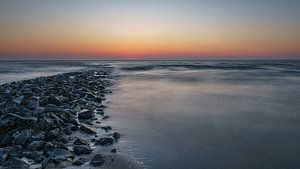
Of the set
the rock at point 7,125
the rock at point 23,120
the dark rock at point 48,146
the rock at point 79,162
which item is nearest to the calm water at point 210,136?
the rock at point 79,162

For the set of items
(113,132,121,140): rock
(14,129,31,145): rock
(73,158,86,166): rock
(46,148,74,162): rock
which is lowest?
(113,132,121,140): rock

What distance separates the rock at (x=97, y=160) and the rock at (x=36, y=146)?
1.12 metres

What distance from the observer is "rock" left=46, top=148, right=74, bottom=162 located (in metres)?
4.90

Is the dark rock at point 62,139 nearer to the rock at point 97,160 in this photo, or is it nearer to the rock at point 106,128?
the rock at point 97,160

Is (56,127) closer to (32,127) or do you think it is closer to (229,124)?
(32,127)

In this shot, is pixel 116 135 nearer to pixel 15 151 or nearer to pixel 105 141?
pixel 105 141

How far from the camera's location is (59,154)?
16.7ft

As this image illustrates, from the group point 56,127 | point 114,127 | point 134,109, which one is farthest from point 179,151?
point 134,109

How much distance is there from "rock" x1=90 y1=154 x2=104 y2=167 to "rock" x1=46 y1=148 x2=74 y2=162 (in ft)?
1.39

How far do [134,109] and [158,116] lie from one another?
5.39 ft

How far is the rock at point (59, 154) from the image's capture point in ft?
16.1

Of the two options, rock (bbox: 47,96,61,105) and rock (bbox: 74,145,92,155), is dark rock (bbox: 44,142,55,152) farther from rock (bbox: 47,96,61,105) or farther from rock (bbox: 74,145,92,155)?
rock (bbox: 47,96,61,105)

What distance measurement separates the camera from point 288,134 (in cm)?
693

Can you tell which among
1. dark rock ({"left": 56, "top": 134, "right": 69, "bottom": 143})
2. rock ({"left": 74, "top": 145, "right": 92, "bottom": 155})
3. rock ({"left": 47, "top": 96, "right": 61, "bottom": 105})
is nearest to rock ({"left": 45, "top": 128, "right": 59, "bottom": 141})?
dark rock ({"left": 56, "top": 134, "right": 69, "bottom": 143})
